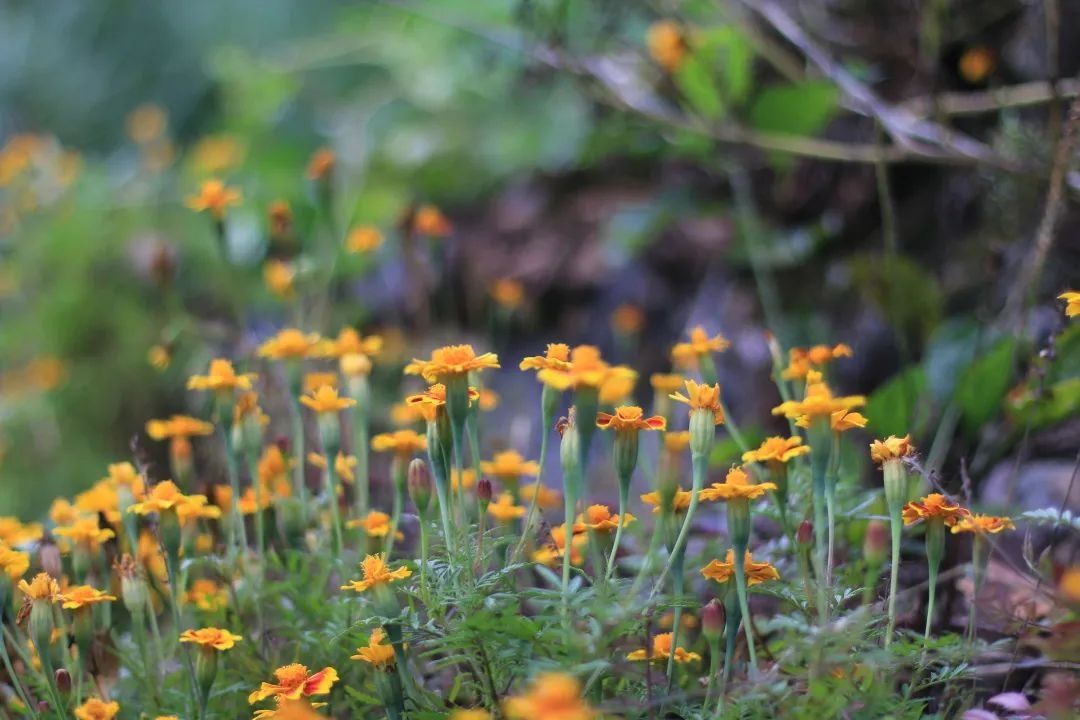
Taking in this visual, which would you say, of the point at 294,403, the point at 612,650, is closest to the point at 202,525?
the point at 294,403

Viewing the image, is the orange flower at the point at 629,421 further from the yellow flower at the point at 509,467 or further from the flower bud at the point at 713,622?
the yellow flower at the point at 509,467

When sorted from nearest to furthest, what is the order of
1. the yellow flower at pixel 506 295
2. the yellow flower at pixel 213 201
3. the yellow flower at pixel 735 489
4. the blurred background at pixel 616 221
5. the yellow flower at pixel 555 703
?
the yellow flower at pixel 555 703 < the yellow flower at pixel 735 489 < the yellow flower at pixel 213 201 < the blurred background at pixel 616 221 < the yellow flower at pixel 506 295

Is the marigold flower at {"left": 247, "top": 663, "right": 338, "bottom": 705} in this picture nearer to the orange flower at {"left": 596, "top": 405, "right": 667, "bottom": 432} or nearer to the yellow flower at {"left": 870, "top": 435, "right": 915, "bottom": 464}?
the orange flower at {"left": 596, "top": 405, "right": 667, "bottom": 432}

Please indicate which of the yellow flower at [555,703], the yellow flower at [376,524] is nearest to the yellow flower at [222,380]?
the yellow flower at [376,524]

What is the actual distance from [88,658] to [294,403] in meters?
0.31

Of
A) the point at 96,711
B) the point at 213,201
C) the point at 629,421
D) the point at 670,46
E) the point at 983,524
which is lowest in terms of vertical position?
the point at 96,711

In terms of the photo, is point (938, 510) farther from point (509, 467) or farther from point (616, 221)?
point (616, 221)

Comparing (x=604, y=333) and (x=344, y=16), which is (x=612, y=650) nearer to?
(x=604, y=333)

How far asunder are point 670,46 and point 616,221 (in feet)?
1.58

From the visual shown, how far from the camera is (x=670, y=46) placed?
1772 mm

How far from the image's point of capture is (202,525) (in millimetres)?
1182

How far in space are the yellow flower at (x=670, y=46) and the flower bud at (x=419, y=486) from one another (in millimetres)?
1136

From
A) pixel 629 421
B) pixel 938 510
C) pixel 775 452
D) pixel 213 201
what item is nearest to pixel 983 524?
pixel 938 510

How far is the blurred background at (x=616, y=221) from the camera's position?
5.10ft
